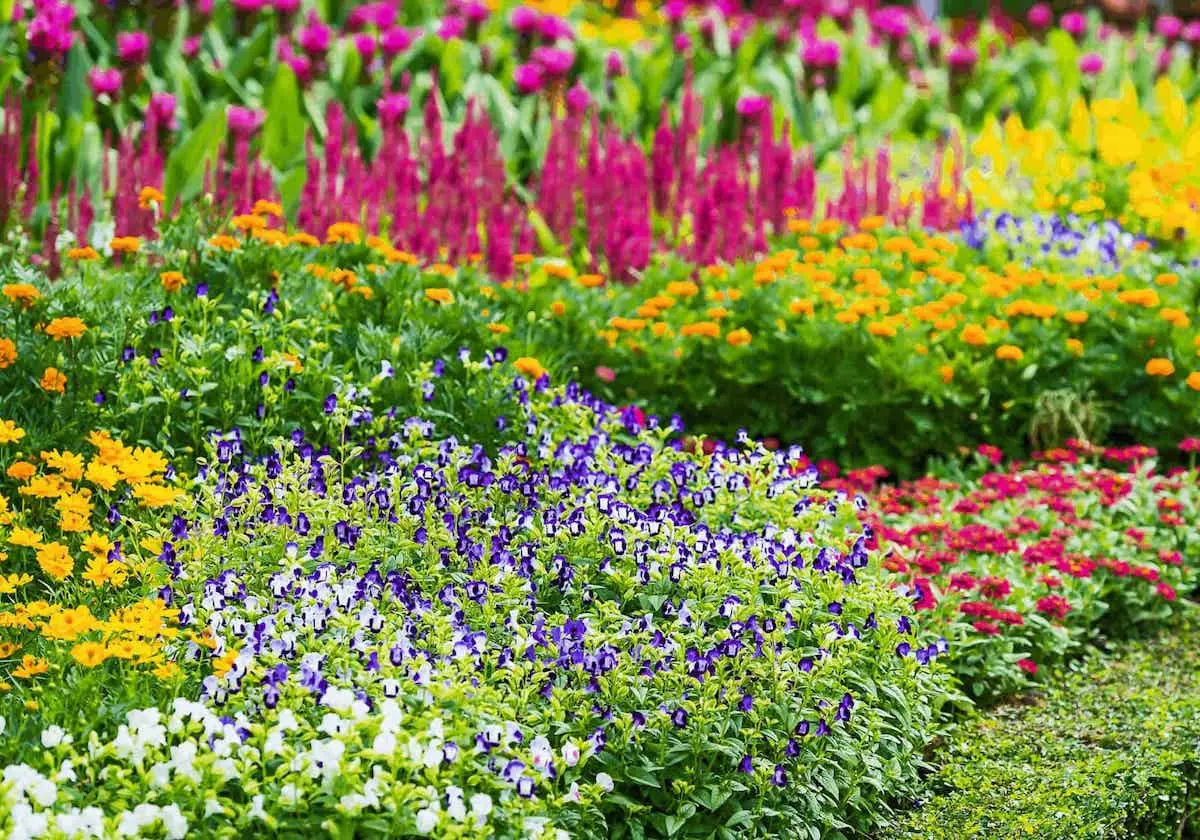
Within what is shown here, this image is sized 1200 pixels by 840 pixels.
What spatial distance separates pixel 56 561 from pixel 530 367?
5.85 feet

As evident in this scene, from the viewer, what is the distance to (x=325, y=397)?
482 cm

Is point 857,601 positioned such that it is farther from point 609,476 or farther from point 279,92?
point 279,92

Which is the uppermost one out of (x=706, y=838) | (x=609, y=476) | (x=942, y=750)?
(x=609, y=476)

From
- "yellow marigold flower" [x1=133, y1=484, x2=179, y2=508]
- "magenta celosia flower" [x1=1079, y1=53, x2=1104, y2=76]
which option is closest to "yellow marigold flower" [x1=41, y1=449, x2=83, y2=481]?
"yellow marigold flower" [x1=133, y1=484, x2=179, y2=508]

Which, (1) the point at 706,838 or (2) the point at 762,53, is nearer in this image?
(1) the point at 706,838

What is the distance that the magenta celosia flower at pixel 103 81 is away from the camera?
7.48 metres

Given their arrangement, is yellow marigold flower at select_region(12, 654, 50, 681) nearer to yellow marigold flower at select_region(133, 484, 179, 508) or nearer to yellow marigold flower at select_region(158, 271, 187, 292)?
yellow marigold flower at select_region(133, 484, 179, 508)

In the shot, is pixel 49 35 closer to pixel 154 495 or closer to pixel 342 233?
pixel 342 233

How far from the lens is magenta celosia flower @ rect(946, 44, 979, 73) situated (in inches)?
404

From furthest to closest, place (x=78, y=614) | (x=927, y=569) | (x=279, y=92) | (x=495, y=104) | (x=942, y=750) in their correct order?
(x=495, y=104) → (x=279, y=92) → (x=927, y=569) → (x=942, y=750) → (x=78, y=614)

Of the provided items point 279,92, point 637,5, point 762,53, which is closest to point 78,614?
point 279,92

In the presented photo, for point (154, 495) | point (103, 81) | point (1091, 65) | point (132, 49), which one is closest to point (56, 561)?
point (154, 495)

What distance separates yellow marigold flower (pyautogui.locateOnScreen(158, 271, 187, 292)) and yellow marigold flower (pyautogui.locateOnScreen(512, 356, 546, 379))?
104cm

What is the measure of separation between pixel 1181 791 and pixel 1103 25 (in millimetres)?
9879
